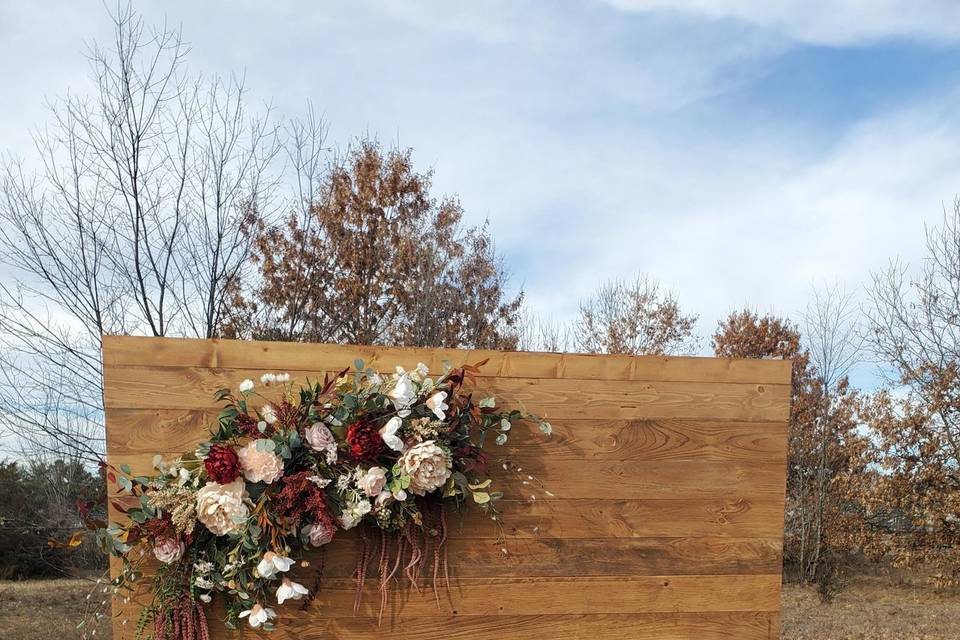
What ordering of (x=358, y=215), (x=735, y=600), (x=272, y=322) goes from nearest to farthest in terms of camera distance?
(x=735, y=600) < (x=272, y=322) < (x=358, y=215)

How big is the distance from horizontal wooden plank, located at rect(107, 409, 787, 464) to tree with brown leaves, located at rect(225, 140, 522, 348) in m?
4.92

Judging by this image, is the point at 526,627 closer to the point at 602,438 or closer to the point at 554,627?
the point at 554,627

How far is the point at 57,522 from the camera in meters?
6.35

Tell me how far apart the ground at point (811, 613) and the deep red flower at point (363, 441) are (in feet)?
13.6

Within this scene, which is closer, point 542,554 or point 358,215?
point 542,554

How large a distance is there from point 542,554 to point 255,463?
1.01m

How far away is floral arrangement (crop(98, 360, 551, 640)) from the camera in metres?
2.38

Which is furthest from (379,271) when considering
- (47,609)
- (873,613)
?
(873,613)

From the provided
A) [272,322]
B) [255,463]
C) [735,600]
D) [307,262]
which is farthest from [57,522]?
[735,600]

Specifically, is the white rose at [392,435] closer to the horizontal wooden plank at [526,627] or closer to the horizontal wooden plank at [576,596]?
the horizontal wooden plank at [576,596]

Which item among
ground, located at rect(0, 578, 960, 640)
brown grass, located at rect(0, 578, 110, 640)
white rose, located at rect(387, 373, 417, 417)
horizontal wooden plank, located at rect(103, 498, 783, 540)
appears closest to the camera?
white rose, located at rect(387, 373, 417, 417)

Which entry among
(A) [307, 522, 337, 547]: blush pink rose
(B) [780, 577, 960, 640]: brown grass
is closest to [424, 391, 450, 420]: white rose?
(A) [307, 522, 337, 547]: blush pink rose

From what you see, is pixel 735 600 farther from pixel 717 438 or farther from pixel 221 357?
pixel 221 357

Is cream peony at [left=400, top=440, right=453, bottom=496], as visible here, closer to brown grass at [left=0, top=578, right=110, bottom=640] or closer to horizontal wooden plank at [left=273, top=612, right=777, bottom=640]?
horizontal wooden plank at [left=273, top=612, right=777, bottom=640]
